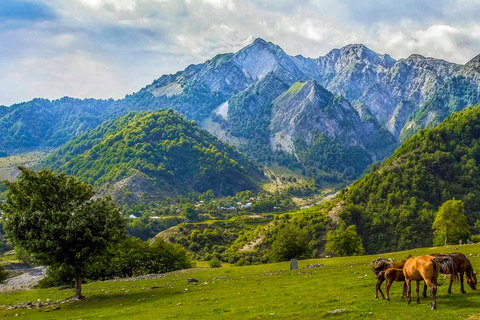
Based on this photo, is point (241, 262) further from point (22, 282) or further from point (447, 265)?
point (447, 265)

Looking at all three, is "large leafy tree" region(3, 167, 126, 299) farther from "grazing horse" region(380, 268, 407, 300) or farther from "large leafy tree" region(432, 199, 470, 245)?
"large leafy tree" region(432, 199, 470, 245)

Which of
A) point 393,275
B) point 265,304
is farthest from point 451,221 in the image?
point 265,304

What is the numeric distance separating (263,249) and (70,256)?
131241 mm

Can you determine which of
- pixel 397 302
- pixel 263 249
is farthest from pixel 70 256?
pixel 263 249

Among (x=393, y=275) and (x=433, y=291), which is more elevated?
(x=393, y=275)

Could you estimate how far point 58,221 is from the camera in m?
40.5

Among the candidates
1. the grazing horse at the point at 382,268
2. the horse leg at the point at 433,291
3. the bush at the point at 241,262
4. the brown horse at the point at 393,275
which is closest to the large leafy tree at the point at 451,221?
the grazing horse at the point at 382,268

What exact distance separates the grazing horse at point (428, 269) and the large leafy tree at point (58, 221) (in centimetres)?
3208

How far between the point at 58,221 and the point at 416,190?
160828mm

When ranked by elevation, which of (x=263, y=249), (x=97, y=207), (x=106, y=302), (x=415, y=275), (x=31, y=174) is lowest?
(x=263, y=249)

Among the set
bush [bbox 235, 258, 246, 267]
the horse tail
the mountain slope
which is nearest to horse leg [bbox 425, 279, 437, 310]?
the horse tail

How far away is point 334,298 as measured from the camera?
2620 centimetres

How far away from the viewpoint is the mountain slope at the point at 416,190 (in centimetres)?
14638

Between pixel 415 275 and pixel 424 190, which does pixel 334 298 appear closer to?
pixel 415 275
